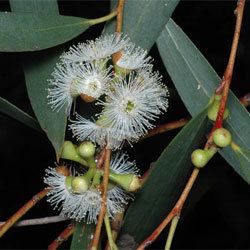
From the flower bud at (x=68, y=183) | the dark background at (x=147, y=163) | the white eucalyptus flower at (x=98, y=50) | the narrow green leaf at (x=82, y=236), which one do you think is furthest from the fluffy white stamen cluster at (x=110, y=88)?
the dark background at (x=147, y=163)

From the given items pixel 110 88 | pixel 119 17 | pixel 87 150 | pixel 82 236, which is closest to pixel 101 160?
pixel 87 150

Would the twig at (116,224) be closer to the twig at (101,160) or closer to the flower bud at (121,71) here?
the twig at (101,160)

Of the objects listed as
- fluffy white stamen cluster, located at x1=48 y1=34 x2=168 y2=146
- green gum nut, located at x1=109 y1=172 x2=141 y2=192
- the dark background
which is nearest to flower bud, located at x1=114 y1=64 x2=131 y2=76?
fluffy white stamen cluster, located at x1=48 y1=34 x2=168 y2=146

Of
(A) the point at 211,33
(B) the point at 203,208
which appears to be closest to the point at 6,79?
(A) the point at 211,33

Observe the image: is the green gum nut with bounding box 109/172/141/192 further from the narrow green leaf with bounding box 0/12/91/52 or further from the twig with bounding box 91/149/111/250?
the narrow green leaf with bounding box 0/12/91/52

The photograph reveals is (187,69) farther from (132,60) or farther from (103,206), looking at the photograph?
(103,206)

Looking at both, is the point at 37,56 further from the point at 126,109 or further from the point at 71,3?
the point at 71,3

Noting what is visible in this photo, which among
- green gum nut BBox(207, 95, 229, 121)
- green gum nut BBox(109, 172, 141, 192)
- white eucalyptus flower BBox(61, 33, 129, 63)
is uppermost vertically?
white eucalyptus flower BBox(61, 33, 129, 63)
